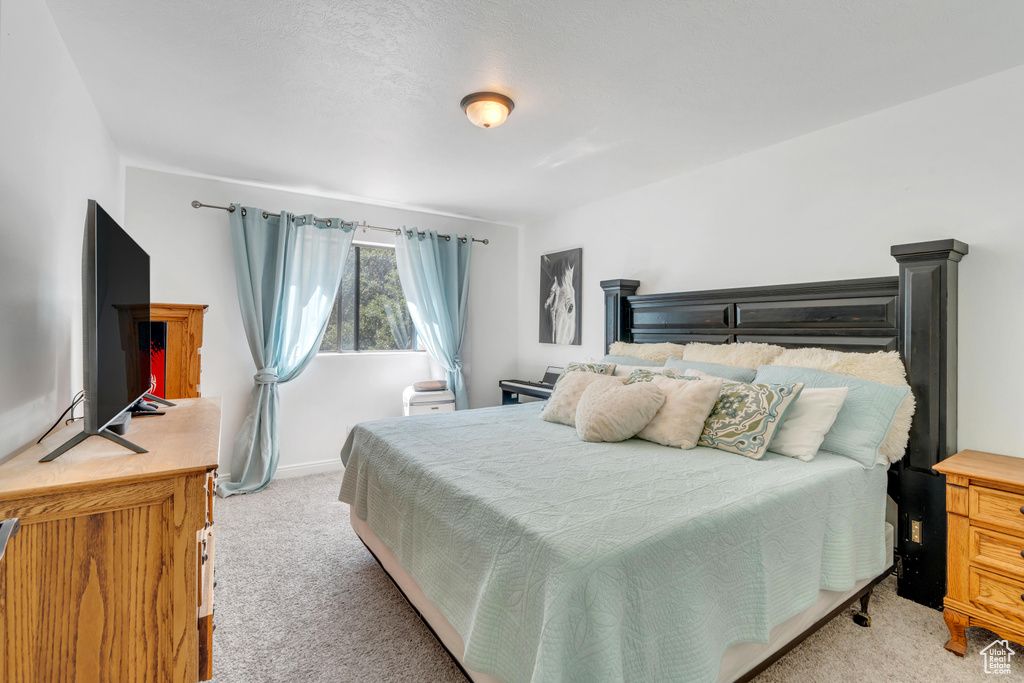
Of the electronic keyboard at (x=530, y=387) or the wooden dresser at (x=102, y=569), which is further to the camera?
the electronic keyboard at (x=530, y=387)

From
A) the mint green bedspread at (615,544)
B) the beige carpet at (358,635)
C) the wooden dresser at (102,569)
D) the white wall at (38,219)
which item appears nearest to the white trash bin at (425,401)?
the beige carpet at (358,635)

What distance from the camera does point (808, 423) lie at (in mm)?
2080

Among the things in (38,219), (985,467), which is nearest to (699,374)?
(985,467)

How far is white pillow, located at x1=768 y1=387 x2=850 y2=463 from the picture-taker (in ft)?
6.65

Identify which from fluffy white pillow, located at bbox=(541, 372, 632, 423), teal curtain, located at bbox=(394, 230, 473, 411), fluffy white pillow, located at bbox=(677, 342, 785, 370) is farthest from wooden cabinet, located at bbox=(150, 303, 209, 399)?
fluffy white pillow, located at bbox=(677, 342, 785, 370)

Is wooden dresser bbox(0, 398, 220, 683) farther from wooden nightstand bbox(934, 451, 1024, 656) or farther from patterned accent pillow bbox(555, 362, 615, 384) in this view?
wooden nightstand bbox(934, 451, 1024, 656)

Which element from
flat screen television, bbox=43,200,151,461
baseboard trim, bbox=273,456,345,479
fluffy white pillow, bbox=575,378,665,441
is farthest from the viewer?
baseboard trim, bbox=273,456,345,479

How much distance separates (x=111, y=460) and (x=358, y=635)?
1.22 m

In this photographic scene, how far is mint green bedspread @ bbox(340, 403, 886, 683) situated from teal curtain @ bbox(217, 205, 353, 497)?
1930mm

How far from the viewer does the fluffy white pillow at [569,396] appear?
Answer: 2.63 metres

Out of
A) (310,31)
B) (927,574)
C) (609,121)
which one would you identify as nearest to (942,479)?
(927,574)

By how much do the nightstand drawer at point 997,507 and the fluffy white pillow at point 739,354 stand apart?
3.39 feet

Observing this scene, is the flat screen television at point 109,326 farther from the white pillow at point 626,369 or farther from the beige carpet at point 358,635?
the white pillow at point 626,369

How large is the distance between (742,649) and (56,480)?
1937 millimetres
